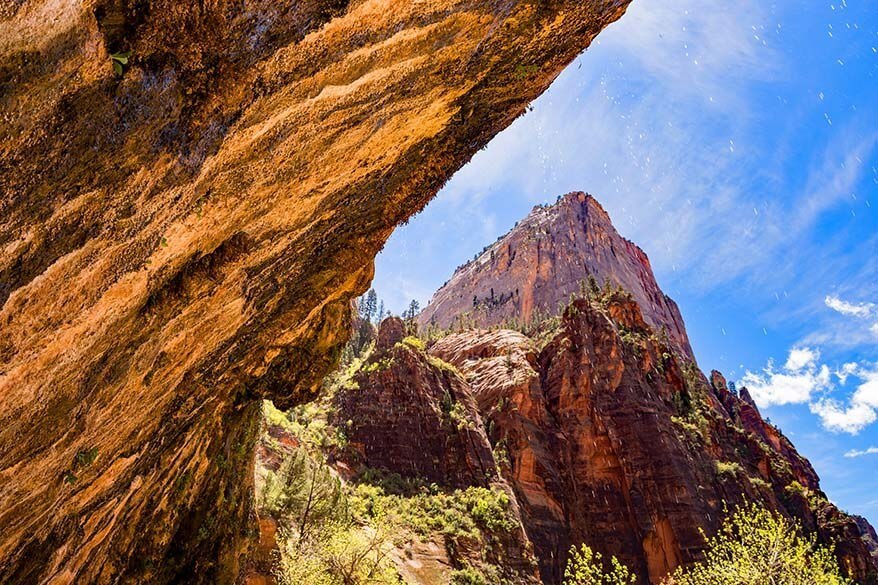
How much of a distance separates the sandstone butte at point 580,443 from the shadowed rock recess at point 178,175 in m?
34.2

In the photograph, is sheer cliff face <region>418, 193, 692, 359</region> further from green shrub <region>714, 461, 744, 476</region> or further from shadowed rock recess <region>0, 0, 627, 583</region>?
shadowed rock recess <region>0, 0, 627, 583</region>

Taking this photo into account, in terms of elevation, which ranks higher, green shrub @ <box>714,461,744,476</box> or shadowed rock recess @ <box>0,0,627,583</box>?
green shrub @ <box>714,461,744,476</box>

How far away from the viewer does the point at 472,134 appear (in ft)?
30.4

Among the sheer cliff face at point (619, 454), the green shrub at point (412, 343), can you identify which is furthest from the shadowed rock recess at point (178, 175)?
the green shrub at point (412, 343)

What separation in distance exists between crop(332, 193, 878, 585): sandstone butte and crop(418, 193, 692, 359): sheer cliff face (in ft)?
190

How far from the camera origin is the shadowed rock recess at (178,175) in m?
4.84

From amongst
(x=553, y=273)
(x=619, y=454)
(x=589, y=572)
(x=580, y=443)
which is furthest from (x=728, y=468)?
(x=553, y=273)

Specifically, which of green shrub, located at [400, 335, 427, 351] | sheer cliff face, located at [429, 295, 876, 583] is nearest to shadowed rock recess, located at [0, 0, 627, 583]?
sheer cliff face, located at [429, 295, 876, 583]

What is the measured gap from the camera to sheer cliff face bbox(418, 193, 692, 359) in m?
134

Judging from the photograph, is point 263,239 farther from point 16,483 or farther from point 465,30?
point 16,483

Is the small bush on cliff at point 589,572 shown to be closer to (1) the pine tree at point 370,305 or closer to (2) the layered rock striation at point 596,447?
(2) the layered rock striation at point 596,447

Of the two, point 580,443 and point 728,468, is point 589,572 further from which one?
point 728,468

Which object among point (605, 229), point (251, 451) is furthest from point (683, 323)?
point (251, 451)

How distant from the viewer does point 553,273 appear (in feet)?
449
